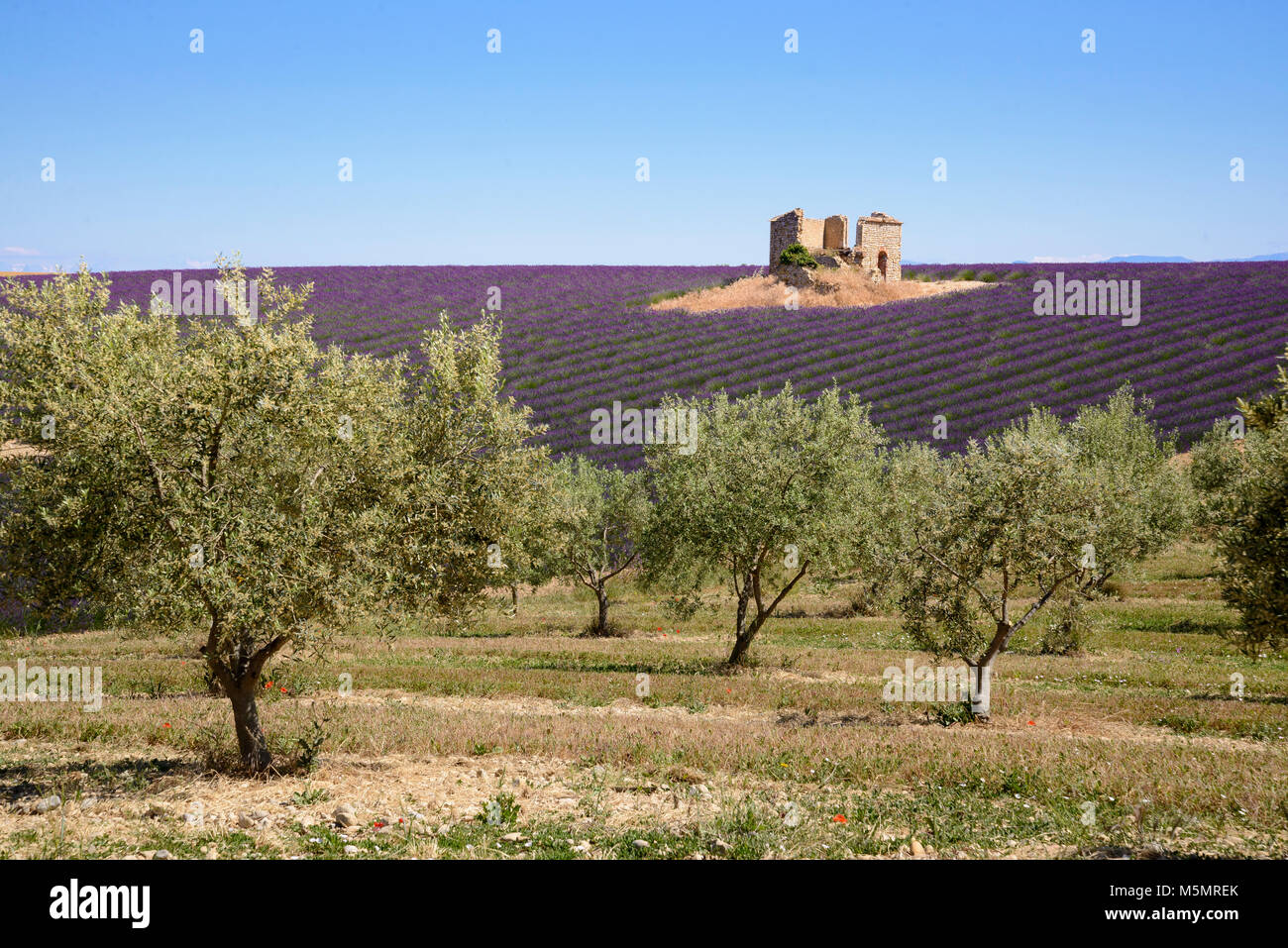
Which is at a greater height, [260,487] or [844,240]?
[844,240]

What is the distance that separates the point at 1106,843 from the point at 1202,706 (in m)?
11.8

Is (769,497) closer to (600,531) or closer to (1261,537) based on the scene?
(1261,537)

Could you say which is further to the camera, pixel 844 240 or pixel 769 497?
pixel 844 240

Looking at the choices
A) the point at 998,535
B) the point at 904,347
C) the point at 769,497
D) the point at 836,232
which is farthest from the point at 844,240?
the point at 998,535

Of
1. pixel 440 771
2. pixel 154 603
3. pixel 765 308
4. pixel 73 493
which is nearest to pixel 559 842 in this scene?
pixel 440 771

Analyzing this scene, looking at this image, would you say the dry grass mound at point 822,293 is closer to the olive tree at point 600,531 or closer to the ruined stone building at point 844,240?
the ruined stone building at point 844,240

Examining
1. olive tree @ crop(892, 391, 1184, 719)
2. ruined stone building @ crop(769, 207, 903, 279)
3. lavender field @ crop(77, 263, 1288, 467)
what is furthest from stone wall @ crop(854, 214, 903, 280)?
olive tree @ crop(892, 391, 1184, 719)

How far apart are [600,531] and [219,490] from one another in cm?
2831

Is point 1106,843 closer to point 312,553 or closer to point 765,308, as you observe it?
point 312,553

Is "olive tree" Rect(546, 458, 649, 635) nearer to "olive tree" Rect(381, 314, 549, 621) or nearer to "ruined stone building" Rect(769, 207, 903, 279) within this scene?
"olive tree" Rect(381, 314, 549, 621)

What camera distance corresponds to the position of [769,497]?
25.3 m

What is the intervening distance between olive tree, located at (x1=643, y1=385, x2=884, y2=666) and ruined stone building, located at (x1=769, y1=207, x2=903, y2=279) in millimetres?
59310

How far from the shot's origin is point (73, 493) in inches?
468

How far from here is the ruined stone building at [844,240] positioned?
274 ft
